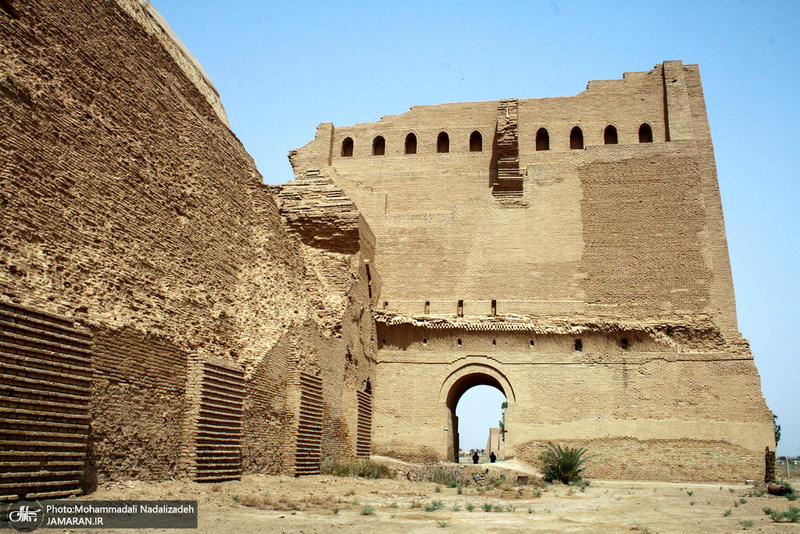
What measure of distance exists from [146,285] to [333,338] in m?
5.33

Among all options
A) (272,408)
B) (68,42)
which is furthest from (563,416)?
(68,42)

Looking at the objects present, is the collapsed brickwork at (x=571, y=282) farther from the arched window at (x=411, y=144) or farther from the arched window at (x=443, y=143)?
the arched window at (x=411, y=144)

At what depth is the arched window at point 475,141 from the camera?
815 inches

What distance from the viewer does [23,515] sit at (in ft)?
18.1

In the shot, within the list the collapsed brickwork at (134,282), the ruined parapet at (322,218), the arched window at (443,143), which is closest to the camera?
the collapsed brickwork at (134,282)

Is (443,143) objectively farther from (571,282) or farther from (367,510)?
(367,510)

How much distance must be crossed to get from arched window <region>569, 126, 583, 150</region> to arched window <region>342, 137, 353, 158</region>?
7173 mm

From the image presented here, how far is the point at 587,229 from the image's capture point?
18.0 m

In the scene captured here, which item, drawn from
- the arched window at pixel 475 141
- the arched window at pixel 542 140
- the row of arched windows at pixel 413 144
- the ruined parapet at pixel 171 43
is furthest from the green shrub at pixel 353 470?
the arched window at pixel 542 140

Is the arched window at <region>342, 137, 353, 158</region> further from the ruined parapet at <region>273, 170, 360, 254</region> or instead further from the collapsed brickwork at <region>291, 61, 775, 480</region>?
the ruined parapet at <region>273, 170, 360, 254</region>

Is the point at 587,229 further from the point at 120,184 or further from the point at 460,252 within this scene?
the point at 120,184

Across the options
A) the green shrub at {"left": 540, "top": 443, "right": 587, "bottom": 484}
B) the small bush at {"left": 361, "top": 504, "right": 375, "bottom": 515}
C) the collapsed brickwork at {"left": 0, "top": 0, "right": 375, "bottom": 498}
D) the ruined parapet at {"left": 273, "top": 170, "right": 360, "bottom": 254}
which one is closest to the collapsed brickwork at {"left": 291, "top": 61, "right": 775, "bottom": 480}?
the green shrub at {"left": 540, "top": 443, "right": 587, "bottom": 484}

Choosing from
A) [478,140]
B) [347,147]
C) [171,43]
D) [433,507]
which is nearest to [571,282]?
[478,140]

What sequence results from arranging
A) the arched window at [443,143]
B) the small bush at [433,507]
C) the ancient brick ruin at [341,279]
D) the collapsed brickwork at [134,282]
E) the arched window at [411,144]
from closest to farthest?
the collapsed brickwork at [134,282]
the ancient brick ruin at [341,279]
the small bush at [433,507]
the arched window at [443,143]
the arched window at [411,144]
